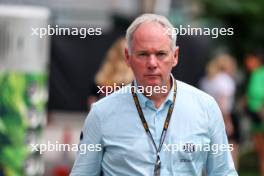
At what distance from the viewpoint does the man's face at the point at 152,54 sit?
5.32 m

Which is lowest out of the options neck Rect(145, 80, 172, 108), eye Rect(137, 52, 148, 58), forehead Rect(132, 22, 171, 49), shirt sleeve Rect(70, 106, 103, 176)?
shirt sleeve Rect(70, 106, 103, 176)

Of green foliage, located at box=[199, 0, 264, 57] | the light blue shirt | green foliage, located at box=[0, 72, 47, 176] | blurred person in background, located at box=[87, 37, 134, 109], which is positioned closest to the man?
the light blue shirt

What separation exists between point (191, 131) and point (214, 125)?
15 cm

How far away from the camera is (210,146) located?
545cm

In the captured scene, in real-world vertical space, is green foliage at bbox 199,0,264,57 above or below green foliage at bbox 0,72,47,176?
above

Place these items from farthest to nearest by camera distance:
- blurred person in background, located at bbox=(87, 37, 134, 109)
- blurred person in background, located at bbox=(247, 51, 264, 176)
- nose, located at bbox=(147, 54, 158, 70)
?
1. blurred person in background, located at bbox=(247, 51, 264, 176)
2. blurred person in background, located at bbox=(87, 37, 134, 109)
3. nose, located at bbox=(147, 54, 158, 70)

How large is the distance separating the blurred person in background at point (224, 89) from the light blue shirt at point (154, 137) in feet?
28.7

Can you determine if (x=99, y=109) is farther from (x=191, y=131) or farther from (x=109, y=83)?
(x=109, y=83)

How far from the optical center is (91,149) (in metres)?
5.43

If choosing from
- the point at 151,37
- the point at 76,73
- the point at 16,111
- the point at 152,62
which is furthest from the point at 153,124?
the point at 76,73

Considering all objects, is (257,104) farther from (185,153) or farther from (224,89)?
(185,153)

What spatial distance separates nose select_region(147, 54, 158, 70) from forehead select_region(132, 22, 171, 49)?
5 centimetres

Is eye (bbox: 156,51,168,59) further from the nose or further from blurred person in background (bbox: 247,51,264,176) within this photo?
blurred person in background (bbox: 247,51,264,176)

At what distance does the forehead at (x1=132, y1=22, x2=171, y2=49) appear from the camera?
5.32 metres
